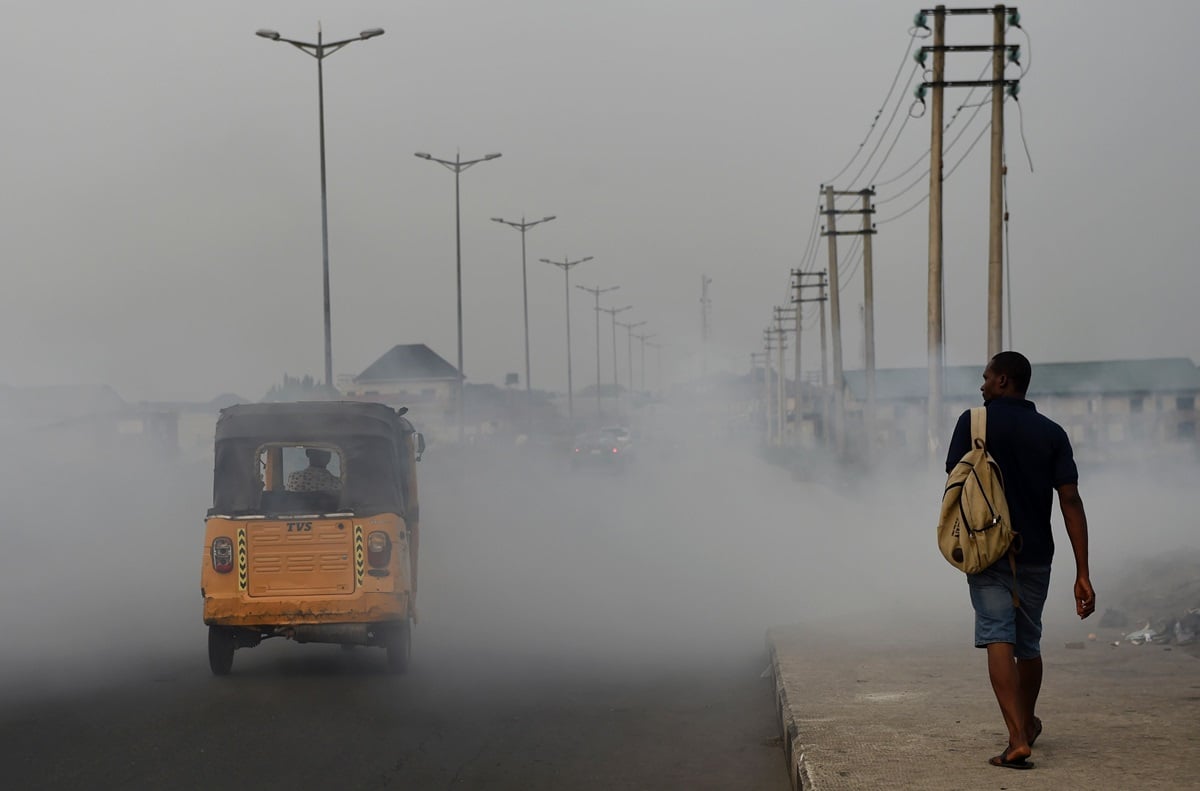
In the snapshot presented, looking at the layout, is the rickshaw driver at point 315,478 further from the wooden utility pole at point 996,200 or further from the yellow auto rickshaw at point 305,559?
the wooden utility pole at point 996,200

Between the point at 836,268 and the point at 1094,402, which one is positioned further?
the point at 1094,402

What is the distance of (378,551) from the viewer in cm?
1272

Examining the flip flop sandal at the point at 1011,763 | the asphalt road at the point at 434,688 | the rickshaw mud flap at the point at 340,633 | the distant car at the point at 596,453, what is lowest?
the distant car at the point at 596,453

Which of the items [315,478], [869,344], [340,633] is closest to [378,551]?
[340,633]

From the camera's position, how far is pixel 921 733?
28.0ft

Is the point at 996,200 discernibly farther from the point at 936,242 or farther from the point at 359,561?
the point at 359,561

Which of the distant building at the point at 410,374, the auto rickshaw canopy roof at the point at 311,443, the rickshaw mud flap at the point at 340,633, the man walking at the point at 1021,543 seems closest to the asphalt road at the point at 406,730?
the rickshaw mud flap at the point at 340,633

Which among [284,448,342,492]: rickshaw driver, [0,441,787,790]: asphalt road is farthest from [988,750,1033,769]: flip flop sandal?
[284,448,342,492]: rickshaw driver

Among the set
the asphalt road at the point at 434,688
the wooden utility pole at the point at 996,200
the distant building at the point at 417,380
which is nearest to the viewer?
the asphalt road at the point at 434,688

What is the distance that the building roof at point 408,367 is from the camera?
158 metres

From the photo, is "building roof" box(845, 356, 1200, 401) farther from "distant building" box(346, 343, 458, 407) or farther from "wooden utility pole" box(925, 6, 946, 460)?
"wooden utility pole" box(925, 6, 946, 460)

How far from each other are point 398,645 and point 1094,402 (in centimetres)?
6733

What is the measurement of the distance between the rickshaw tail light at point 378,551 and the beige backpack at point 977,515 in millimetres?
6239

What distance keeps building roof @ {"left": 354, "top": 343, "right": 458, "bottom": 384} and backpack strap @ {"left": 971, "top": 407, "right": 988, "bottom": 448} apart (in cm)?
14686
